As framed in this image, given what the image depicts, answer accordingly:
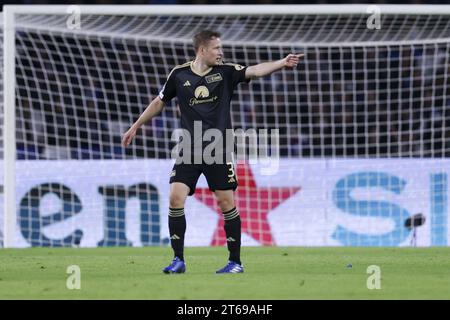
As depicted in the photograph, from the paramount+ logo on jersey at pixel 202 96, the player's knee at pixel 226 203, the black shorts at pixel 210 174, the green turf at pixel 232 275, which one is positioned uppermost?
the paramount+ logo on jersey at pixel 202 96

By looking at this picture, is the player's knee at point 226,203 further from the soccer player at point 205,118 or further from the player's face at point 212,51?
the player's face at point 212,51

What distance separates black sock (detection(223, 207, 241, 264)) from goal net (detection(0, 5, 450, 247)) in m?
4.53

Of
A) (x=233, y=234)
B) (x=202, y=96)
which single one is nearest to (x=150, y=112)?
(x=202, y=96)

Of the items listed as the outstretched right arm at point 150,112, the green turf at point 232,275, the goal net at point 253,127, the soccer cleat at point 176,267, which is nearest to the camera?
the green turf at point 232,275

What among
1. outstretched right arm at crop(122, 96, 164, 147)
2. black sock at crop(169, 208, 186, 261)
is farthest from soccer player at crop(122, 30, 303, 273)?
outstretched right arm at crop(122, 96, 164, 147)

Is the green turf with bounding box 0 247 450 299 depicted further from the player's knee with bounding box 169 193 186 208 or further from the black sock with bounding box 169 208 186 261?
the player's knee with bounding box 169 193 186 208

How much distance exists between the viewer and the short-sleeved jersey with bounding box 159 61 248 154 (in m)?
7.70

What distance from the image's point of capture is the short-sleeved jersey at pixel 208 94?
25.2 ft

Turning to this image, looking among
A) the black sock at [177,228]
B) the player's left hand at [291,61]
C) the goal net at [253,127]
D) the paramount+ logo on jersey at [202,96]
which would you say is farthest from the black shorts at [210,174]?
the goal net at [253,127]

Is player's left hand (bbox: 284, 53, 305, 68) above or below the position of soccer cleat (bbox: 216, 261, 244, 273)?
above

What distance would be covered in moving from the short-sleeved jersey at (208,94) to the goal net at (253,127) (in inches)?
172

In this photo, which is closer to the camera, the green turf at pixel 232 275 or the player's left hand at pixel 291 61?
the green turf at pixel 232 275

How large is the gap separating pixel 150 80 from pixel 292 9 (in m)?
3.71
